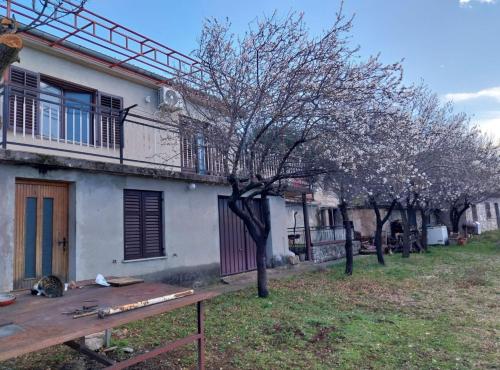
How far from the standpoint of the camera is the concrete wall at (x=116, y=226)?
5781 mm

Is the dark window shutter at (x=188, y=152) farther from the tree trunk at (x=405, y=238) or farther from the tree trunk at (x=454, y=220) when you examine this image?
the tree trunk at (x=454, y=220)

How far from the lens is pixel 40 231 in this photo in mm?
6273

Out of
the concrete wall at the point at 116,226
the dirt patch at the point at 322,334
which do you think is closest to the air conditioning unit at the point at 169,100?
the concrete wall at the point at 116,226

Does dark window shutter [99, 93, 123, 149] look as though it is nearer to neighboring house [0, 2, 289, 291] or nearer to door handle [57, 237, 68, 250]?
neighboring house [0, 2, 289, 291]

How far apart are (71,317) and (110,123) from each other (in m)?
6.81

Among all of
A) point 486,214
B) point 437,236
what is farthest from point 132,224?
point 486,214

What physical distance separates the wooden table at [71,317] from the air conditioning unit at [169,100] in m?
6.51

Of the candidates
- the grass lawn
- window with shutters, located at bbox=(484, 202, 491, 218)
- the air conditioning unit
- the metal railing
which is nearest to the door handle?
the metal railing

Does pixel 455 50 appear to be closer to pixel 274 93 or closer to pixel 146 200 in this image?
pixel 274 93

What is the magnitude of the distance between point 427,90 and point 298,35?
914 cm

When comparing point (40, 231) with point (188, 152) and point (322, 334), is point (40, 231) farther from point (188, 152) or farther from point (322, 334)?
point (322, 334)

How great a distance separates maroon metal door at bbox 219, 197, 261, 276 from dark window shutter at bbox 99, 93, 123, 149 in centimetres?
322

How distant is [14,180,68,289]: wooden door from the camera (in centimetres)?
599

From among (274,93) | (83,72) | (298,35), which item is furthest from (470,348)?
(83,72)
